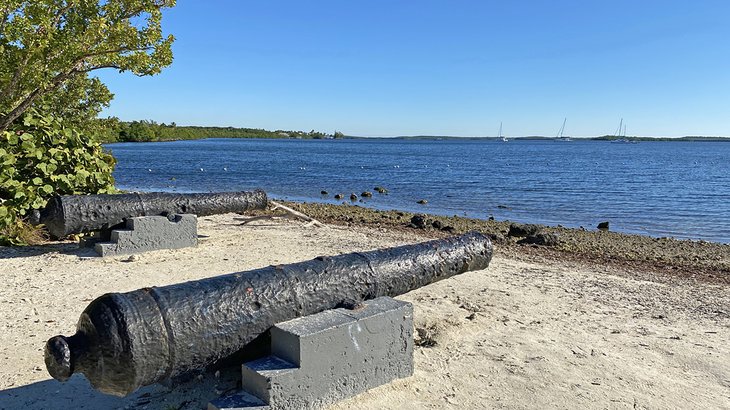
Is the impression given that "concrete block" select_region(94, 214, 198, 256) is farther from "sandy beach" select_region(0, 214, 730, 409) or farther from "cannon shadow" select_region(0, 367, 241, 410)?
"cannon shadow" select_region(0, 367, 241, 410)

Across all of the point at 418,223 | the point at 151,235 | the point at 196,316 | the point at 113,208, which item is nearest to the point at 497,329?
→ the point at 196,316

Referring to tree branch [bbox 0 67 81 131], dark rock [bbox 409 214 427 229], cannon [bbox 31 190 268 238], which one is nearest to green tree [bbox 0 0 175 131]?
tree branch [bbox 0 67 81 131]

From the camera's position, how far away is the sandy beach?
4332 millimetres

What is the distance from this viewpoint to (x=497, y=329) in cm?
596

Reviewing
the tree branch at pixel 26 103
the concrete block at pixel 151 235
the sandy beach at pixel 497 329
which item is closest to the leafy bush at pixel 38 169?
the tree branch at pixel 26 103

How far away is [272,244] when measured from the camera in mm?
10414

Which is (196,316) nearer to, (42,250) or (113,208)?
(113,208)

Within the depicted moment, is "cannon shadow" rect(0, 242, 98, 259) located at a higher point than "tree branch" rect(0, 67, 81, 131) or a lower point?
lower

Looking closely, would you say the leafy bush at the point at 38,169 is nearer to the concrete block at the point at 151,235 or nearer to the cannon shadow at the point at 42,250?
the cannon shadow at the point at 42,250

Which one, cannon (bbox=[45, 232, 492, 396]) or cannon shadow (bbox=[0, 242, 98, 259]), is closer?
cannon (bbox=[45, 232, 492, 396])

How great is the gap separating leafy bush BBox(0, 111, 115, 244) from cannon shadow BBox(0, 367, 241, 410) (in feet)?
18.7

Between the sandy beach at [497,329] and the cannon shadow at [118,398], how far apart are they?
1 centimetres

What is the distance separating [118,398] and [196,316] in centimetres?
121

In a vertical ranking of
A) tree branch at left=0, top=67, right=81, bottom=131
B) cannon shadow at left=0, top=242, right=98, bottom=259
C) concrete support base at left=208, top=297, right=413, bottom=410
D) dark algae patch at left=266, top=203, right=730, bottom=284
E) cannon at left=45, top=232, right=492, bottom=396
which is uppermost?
tree branch at left=0, top=67, right=81, bottom=131
